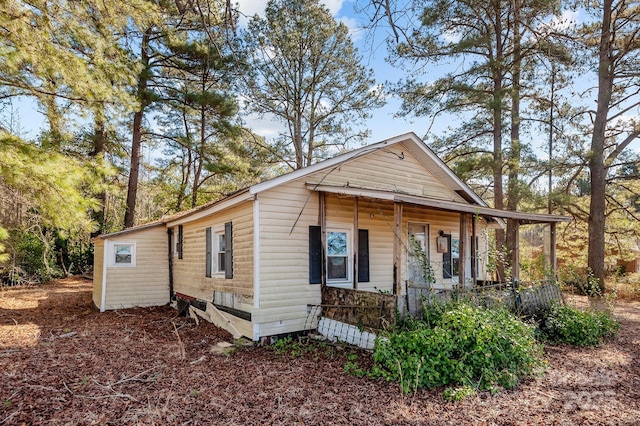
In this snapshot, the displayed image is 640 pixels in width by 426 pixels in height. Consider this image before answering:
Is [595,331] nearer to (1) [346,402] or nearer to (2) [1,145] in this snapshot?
(1) [346,402]

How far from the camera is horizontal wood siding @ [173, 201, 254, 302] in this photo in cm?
738

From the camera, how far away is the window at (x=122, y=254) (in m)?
10.8

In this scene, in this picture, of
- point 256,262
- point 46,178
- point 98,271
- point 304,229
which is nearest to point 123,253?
point 98,271

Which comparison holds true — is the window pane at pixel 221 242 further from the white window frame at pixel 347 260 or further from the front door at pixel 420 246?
the front door at pixel 420 246

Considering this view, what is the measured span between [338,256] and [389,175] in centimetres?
296

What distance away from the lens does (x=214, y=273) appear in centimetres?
891

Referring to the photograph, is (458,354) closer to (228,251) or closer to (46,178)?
(228,251)

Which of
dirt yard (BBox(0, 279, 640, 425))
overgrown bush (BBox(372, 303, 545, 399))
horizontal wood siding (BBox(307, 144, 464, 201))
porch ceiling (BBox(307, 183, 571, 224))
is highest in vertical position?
horizontal wood siding (BBox(307, 144, 464, 201))

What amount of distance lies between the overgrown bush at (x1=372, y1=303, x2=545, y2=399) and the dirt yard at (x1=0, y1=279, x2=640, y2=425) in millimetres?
222

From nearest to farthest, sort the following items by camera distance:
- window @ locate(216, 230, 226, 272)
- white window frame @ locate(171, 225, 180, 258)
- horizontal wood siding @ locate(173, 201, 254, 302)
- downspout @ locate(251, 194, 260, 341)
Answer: downspout @ locate(251, 194, 260, 341)
horizontal wood siding @ locate(173, 201, 254, 302)
window @ locate(216, 230, 226, 272)
white window frame @ locate(171, 225, 180, 258)

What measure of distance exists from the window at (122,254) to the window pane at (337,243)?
6.77 m

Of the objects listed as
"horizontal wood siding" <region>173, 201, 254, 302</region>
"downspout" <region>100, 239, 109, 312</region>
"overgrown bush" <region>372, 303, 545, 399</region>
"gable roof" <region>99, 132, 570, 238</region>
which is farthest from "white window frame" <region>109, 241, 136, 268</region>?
"overgrown bush" <region>372, 303, 545, 399</region>

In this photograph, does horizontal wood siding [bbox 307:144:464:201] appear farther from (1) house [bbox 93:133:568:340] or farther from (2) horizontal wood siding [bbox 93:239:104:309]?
(2) horizontal wood siding [bbox 93:239:104:309]

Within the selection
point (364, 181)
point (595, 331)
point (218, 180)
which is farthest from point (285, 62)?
point (595, 331)
